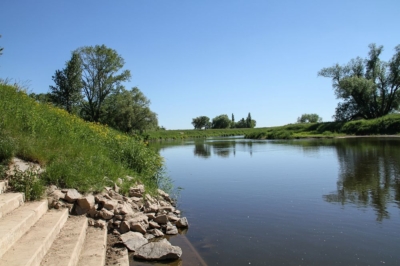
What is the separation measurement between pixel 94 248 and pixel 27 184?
1928 millimetres

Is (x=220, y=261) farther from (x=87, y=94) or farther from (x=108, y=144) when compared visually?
(x=87, y=94)

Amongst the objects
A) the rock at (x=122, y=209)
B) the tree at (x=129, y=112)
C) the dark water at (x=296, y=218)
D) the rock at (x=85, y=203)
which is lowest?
the dark water at (x=296, y=218)

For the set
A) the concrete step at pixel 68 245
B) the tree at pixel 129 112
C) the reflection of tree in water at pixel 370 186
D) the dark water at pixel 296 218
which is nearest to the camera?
the concrete step at pixel 68 245

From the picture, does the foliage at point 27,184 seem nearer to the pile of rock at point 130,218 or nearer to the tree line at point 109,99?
the pile of rock at point 130,218

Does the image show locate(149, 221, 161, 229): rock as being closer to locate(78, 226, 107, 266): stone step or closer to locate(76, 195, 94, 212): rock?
locate(78, 226, 107, 266): stone step

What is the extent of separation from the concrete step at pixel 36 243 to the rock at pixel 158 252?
1.56 meters

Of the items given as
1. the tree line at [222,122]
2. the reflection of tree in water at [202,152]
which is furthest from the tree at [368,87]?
the tree line at [222,122]

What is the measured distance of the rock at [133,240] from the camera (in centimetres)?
633

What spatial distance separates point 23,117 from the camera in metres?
9.20

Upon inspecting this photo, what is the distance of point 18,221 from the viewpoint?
473 cm

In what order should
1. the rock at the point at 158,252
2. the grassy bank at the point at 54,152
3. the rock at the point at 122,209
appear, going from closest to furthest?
the rock at the point at 158,252 < the rock at the point at 122,209 < the grassy bank at the point at 54,152

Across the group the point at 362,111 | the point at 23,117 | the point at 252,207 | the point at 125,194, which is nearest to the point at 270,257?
the point at 252,207

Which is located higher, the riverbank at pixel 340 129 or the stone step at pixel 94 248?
the riverbank at pixel 340 129

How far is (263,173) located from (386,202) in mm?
7025
